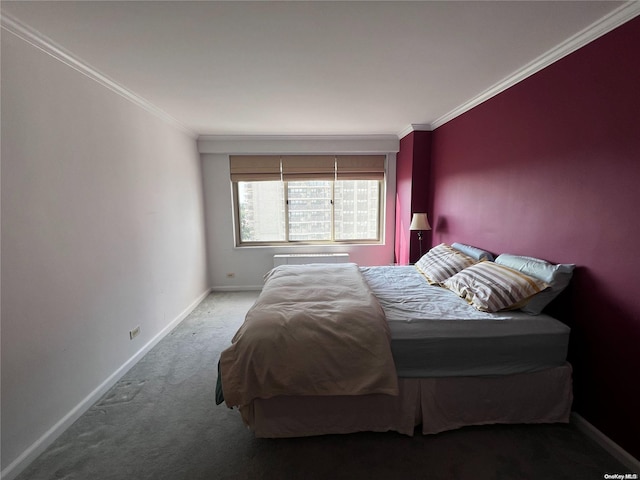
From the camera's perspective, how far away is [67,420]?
70.2 inches

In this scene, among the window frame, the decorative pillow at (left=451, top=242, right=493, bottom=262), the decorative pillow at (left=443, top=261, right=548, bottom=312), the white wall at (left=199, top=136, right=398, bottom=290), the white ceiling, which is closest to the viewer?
the white ceiling

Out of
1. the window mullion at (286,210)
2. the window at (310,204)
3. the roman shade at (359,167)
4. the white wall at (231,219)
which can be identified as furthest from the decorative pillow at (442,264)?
the window mullion at (286,210)

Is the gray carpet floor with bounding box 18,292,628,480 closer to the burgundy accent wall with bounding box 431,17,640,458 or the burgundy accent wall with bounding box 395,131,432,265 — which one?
the burgundy accent wall with bounding box 431,17,640,458

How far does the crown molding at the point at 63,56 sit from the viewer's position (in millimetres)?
1484

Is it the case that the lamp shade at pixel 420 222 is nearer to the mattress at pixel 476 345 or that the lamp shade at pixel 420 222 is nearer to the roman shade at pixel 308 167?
the roman shade at pixel 308 167

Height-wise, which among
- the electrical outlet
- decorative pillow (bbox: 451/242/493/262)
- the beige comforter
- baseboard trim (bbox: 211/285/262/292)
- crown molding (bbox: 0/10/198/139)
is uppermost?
crown molding (bbox: 0/10/198/139)

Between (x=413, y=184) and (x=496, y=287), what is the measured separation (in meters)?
2.24

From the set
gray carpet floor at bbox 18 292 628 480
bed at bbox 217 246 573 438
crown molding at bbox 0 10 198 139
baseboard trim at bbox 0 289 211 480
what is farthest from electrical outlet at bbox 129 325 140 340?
crown molding at bbox 0 10 198 139

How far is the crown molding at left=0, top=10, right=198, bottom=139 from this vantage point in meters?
1.48

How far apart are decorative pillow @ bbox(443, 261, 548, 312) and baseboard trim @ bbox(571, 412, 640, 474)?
2.61ft

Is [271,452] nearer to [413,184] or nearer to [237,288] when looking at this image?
[237,288]

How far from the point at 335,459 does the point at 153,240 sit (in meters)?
2.56

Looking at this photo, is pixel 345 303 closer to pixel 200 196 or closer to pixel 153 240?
pixel 153 240

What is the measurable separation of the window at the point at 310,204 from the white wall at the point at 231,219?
15 centimetres
